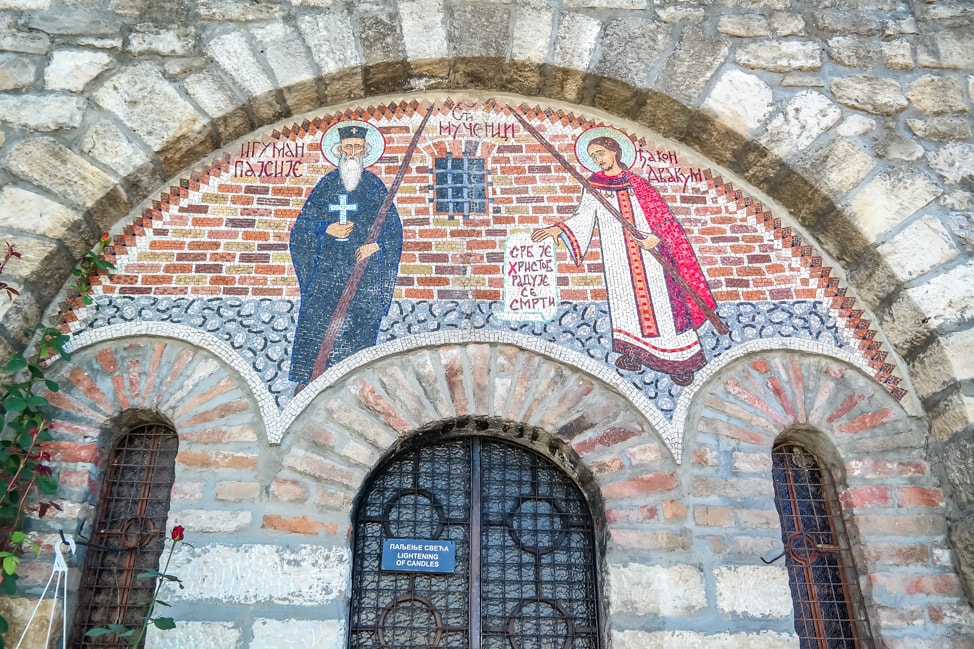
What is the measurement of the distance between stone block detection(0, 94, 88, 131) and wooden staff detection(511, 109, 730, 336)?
2127 millimetres

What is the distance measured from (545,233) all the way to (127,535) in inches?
90.5

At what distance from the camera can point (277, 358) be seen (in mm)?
3785

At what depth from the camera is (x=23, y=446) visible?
347 centimetres

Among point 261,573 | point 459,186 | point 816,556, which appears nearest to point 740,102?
point 459,186

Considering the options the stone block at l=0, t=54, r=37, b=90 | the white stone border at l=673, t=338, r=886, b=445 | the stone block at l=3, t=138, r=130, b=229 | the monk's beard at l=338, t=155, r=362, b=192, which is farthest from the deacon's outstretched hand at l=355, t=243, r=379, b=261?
the stone block at l=0, t=54, r=37, b=90

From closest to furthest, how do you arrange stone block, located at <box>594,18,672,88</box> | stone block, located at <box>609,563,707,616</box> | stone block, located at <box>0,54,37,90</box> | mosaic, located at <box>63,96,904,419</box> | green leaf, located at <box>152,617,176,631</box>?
green leaf, located at <box>152,617,176,631</box>
stone block, located at <box>609,563,707,616</box>
mosaic, located at <box>63,96,904,419</box>
stone block, located at <box>0,54,37,90</box>
stone block, located at <box>594,18,672,88</box>

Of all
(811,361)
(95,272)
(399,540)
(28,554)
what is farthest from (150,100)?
(811,361)

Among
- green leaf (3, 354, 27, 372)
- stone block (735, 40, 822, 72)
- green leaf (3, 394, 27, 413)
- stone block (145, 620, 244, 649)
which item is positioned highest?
stone block (735, 40, 822, 72)

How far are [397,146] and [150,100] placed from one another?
1191mm

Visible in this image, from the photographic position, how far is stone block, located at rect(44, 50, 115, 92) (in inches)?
158

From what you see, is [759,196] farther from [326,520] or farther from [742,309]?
[326,520]

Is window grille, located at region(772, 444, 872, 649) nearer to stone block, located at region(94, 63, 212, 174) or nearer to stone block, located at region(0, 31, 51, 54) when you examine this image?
stone block, located at region(94, 63, 212, 174)

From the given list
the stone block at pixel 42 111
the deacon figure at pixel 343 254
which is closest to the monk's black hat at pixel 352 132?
the deacon figure at pixel 343 254

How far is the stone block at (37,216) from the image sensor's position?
148 inches
